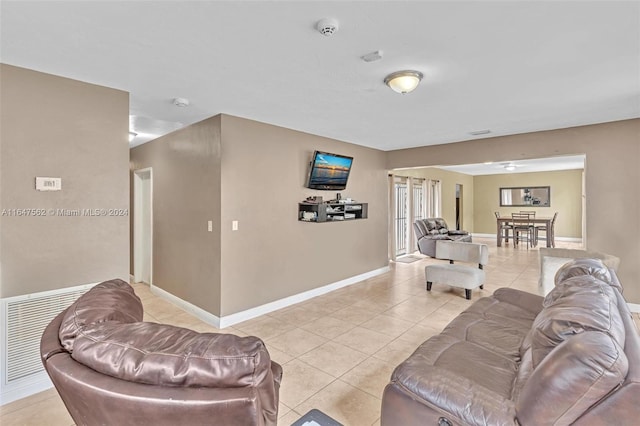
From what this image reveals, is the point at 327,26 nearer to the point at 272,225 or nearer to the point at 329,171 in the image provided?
the point at 272,225

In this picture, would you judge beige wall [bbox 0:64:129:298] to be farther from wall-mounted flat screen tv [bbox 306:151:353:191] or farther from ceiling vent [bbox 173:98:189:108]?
wall-mounted flat screen tv [bbox 306:151:353:191]

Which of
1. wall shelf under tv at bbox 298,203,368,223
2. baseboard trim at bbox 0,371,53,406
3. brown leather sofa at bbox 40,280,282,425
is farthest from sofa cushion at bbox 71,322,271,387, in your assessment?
wall shelf under tv at bbox 298,203,368,223

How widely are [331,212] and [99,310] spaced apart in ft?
12.3

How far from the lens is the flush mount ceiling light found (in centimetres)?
252

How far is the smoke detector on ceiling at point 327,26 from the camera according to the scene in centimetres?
180

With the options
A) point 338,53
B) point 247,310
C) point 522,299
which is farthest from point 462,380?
point 247,310

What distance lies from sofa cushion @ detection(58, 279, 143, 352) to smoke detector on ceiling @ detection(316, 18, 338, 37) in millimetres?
1805

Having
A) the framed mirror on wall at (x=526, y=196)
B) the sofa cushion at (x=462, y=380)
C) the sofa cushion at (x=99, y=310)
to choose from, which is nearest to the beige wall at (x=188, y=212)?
the sofa cushion at (x=99, y=310)

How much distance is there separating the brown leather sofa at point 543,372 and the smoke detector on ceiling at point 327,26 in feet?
6.42

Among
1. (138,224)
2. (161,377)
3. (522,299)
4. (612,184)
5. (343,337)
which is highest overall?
(612,184)

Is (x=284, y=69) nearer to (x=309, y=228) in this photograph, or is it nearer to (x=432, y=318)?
(x=309, y=228)

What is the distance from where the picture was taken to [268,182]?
13.5ft

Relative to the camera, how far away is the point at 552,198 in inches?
435

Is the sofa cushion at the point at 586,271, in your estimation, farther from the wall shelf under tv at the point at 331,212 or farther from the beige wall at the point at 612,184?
the wall shelf under tv at the point at 331,212
